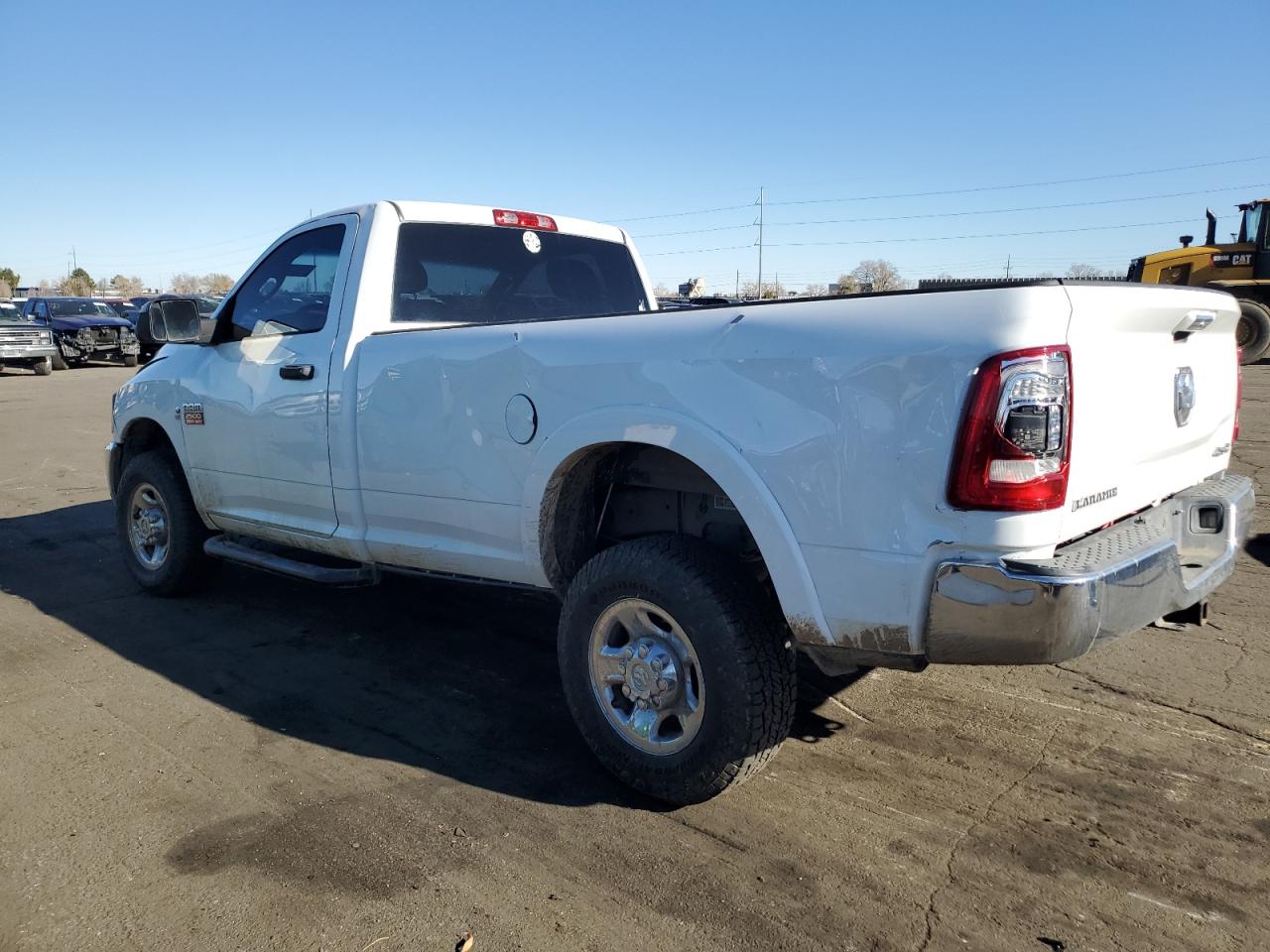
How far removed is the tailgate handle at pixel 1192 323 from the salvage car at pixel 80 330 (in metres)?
26.8

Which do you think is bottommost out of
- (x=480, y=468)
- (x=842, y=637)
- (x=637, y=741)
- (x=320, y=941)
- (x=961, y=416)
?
(x=320, y=941)

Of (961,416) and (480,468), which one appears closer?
(961,416)

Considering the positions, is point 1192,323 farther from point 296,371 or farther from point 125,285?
point 125,285

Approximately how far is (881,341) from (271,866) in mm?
2332

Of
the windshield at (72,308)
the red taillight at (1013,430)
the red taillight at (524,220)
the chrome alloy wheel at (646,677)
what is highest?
the windshield at (72,308)

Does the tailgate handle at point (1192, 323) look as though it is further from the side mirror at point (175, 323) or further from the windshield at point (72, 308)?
the windshield at point (72, 308)

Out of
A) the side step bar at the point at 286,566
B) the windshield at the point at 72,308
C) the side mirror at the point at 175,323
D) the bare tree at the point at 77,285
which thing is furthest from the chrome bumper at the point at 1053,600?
the bare tree at the point at 77,285

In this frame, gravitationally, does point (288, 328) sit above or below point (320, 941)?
above

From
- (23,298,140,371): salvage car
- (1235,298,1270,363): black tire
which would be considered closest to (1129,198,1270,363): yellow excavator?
(1235,298,1270,363): black tire

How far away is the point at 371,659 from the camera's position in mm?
4582

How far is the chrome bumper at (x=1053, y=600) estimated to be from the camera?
2.41 metres

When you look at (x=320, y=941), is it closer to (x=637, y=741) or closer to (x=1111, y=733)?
(x=637, y=741)

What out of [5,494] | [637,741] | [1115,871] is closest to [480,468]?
[637,741]

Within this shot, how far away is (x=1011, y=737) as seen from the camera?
3.63 m
